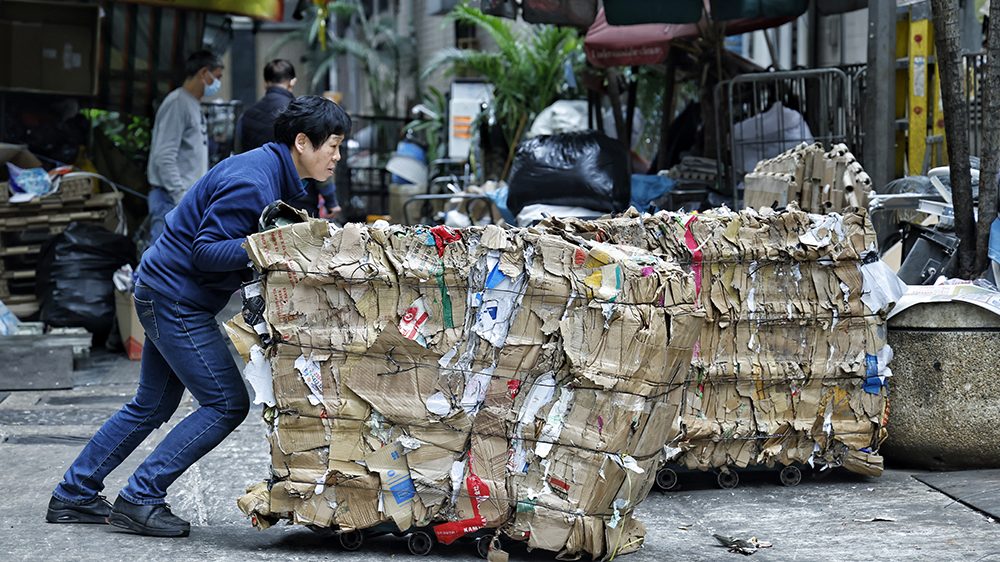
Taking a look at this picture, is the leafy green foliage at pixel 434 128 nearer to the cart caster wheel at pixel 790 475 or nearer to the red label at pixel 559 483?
the cart caster wheel at pixel 790 475

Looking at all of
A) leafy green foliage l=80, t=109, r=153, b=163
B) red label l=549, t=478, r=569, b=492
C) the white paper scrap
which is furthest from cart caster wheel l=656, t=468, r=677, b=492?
leafy green foliage l=80, t=109, r=153, b=163

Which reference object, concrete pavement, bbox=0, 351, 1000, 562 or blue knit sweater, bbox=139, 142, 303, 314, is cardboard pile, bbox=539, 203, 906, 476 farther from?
blue knit sweater, bbox=139, 142, 303, 314

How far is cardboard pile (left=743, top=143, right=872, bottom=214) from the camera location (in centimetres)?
471

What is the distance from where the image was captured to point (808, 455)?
Result: 431 centimetres

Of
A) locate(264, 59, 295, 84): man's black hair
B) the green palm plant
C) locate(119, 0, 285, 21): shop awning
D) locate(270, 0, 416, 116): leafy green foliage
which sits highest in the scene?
locate(270, 0, 416, 116): leafy green foliage

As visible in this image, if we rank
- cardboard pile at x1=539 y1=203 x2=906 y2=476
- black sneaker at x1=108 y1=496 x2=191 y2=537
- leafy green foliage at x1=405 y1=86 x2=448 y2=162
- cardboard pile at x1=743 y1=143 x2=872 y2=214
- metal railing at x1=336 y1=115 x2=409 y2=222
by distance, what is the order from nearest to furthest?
black sneaker at x1=108 y1=496 x2=191 y2=537 → cardboard pile at x1=539 y1=203 x2=906 y2=476 → cardboard pile at x1=743 y1=143 x2=872 y2=214 → metal railing at x1=336 y1=115 x2=409 y2=222 → leafy green foliage at x1=405 y1=86 x2=448 y2=162

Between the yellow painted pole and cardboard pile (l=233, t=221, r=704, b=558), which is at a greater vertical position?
the yellow painted pole

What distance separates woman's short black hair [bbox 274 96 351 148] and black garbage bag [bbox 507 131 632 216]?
392 cm

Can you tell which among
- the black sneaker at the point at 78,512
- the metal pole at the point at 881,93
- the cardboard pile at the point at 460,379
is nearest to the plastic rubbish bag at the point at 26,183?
the black sneaker at the point at 78,512

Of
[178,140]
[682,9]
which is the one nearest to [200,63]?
[178,140]

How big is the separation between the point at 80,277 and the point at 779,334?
206 inches

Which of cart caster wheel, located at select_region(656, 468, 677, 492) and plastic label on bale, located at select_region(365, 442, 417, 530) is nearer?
plastic label on bale, located at select_region(365, 442, 417, 530)

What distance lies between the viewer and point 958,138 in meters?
4.86

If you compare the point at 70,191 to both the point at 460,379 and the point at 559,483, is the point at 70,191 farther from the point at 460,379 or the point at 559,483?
the point at 559,483
